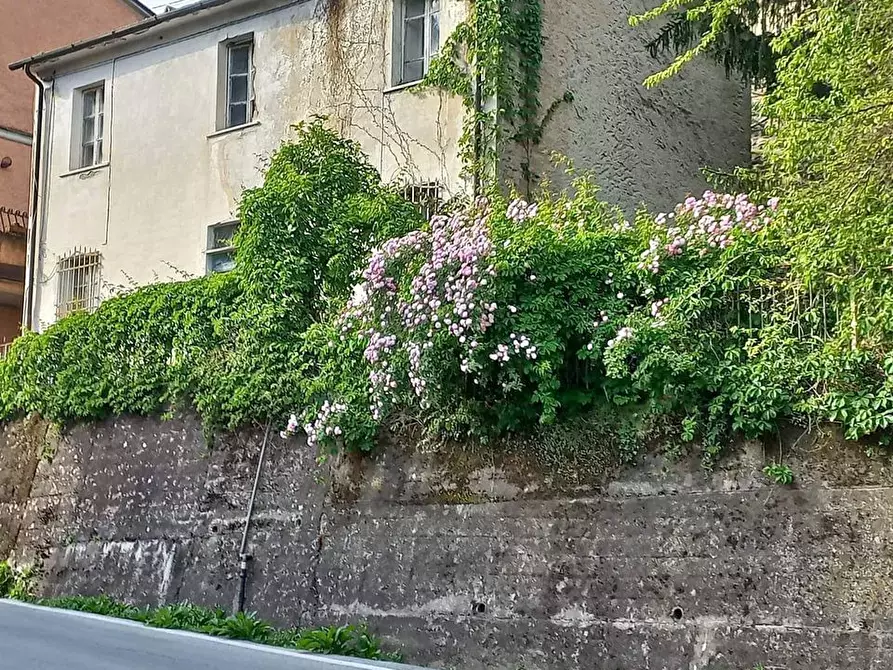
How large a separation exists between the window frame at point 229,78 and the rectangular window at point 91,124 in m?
3.14

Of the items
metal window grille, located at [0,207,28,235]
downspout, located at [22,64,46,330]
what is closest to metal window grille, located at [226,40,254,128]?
downspout, located at [22,64,46,330]

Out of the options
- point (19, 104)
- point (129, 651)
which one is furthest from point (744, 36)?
point (19, 104)

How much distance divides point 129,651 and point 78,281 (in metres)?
10.5

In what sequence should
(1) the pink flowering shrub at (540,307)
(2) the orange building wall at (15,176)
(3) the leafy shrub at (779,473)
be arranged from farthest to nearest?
(2) the orange building wall at (15,176), (1) the pink flowering shrub at (540,307), (3) the leafy shrub at (779,473)

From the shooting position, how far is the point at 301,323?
13234mm

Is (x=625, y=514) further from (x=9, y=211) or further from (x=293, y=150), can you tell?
(x=9, y=211)

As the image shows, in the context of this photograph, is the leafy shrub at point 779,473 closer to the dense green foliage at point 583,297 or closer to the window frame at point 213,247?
the dense green foliage at point 583,297

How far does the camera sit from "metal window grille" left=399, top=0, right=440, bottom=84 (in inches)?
616

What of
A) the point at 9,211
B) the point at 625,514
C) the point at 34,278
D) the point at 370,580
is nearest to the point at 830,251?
the point at 625,514

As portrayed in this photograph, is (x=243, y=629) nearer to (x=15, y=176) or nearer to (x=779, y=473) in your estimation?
(x=779, y=473)

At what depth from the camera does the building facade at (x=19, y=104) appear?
891 inches

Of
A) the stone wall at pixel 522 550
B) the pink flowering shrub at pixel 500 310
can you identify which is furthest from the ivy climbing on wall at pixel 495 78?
the stone wall at pixel 522 550

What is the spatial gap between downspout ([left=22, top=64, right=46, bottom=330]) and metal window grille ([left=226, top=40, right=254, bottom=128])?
473 cm

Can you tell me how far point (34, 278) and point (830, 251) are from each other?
1579cm
